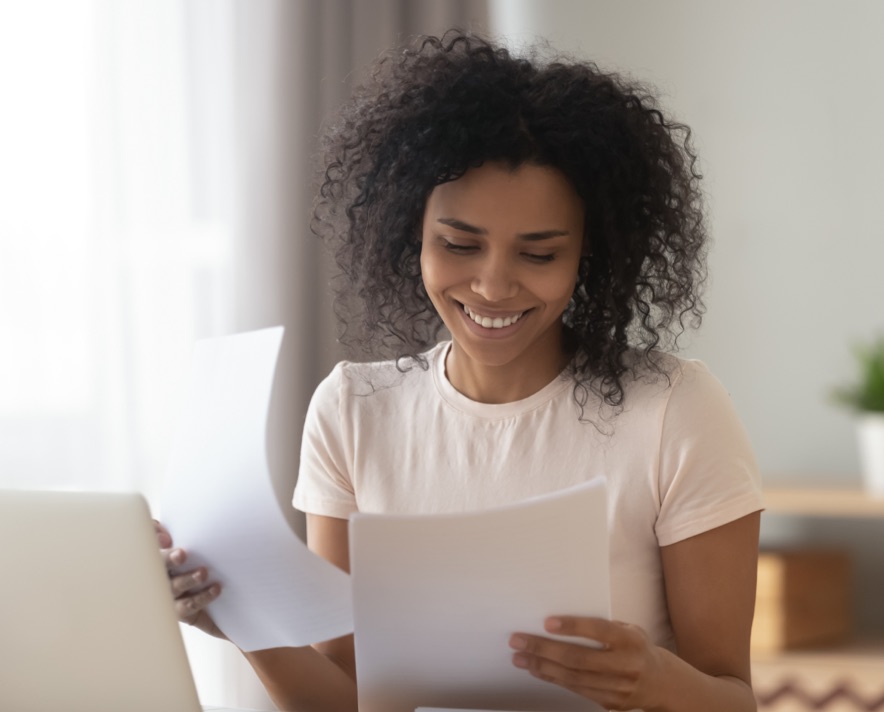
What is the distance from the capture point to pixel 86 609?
0.93m

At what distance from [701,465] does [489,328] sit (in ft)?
0.96

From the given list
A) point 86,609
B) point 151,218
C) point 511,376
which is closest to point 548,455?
point 511,376

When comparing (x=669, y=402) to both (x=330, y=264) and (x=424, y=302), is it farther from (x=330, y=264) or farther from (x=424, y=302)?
(x=330, y=264)

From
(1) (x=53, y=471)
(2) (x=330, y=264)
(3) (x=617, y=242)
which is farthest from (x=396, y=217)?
(2) (x=330, y=264)

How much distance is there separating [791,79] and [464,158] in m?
1.77

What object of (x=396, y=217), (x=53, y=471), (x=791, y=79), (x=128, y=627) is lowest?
(x=53, y=471)

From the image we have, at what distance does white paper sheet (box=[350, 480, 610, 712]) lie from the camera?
38.5 inches

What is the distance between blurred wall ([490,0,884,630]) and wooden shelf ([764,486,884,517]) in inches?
7.4

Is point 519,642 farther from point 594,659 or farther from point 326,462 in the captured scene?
point 326,462

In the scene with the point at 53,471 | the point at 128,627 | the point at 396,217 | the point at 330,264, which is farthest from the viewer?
the point at 330,264

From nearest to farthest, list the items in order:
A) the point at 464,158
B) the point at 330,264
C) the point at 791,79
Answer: the point at 464,158 → the point at 330,264 → the point at 791,79

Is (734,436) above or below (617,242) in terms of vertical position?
below

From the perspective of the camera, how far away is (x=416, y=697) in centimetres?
110

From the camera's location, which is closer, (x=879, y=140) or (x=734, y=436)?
(x=734, y=436)
